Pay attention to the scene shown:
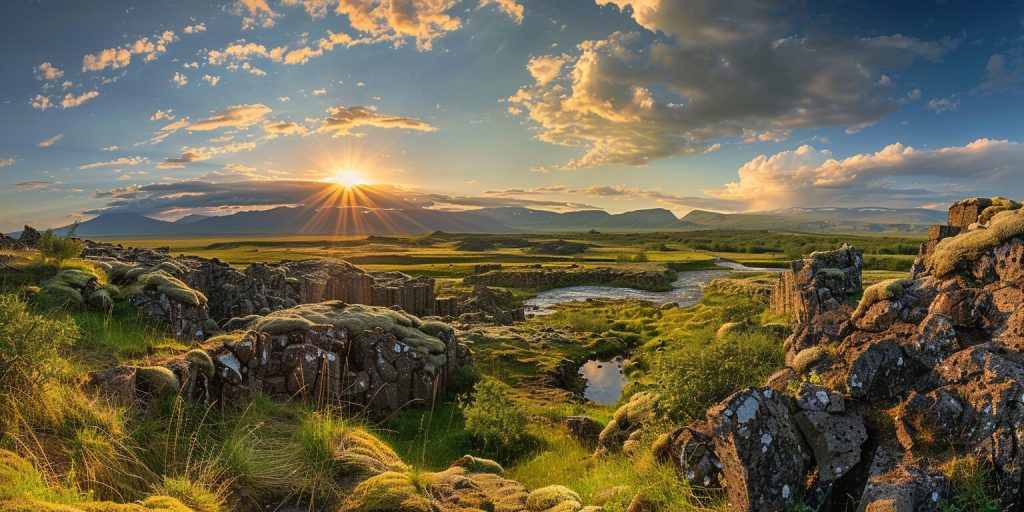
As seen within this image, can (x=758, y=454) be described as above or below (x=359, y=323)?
above

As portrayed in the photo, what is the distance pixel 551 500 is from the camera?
13125 mm

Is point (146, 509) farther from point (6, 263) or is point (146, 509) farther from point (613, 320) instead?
point (613, 320)

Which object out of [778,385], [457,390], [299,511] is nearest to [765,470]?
[778,385]

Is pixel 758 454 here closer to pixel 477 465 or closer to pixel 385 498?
pixel 385 498

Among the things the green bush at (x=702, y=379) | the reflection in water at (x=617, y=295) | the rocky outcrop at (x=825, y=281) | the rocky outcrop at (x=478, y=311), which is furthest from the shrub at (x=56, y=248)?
the reflection in water at (x=617, y=295)

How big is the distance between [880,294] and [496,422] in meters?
14.9

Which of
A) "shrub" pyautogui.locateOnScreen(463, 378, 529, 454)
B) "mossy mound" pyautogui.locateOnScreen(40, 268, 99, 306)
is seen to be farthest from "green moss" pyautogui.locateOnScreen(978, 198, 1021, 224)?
"mossy mound" pyautogui.locateOnScreen(40, 268, 99, 306)

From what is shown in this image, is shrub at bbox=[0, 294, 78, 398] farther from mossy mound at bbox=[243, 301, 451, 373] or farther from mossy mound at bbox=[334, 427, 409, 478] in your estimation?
mossy mound at bbox=[243, 301, 451, 373]

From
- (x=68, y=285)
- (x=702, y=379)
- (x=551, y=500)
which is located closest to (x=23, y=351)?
(x=551, y=500)

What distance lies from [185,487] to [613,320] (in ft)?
197

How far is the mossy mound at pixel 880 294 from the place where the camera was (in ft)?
46.2

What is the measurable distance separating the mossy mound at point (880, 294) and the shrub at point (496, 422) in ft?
44.7

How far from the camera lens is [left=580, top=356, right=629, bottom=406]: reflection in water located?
37156 millimetres

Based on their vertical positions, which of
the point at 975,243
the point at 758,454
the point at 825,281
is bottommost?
the point at 758,454
